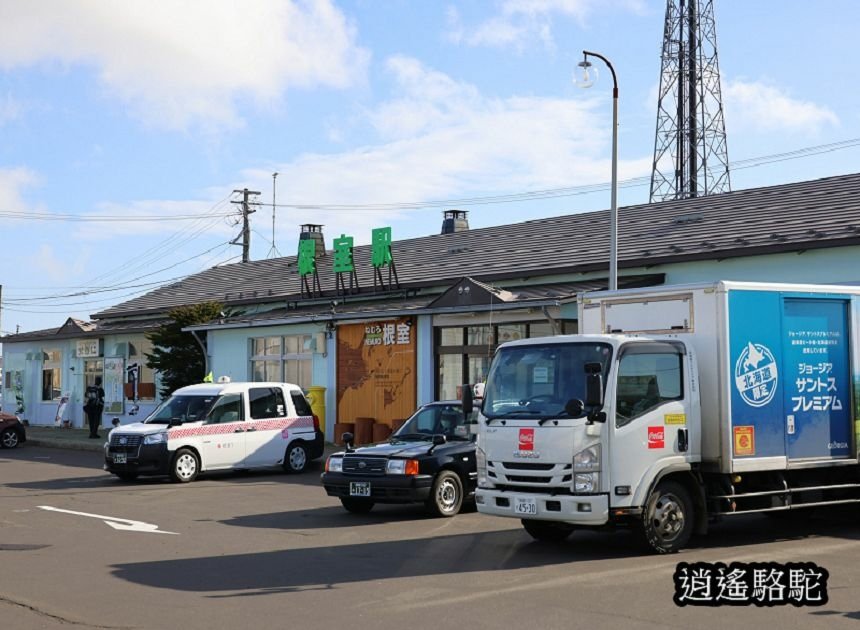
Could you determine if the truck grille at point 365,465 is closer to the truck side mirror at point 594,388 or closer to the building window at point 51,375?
the truck side mirror at point 594,388

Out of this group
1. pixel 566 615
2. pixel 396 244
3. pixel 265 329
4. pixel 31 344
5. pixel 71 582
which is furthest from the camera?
pixel 31 344

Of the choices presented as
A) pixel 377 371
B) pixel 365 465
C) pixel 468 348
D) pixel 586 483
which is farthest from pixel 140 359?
pixel 586 483

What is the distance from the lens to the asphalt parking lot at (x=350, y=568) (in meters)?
8.19

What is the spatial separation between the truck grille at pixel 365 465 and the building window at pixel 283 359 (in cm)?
1523

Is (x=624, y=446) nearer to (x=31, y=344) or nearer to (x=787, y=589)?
(x=787, y=589)

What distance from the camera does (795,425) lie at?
1187 cm

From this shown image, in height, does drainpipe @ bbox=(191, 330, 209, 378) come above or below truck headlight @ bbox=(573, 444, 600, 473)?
above

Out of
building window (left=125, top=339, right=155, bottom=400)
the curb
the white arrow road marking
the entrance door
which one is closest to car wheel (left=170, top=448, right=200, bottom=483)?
the white arrow road marking

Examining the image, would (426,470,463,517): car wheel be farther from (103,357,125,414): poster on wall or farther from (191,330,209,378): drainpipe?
(103,357,125,414): poster on wall

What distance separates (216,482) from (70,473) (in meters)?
4.28

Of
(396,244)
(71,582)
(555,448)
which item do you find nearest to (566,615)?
(555,448)

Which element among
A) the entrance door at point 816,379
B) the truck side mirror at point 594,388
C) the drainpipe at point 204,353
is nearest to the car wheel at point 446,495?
the truck side mirror at point 594,388

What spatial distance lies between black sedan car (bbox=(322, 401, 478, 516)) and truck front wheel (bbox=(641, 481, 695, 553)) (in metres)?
3.63

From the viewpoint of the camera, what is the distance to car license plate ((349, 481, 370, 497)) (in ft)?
46.5
